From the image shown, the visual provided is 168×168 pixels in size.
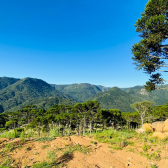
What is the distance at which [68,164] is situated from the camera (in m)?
4.18

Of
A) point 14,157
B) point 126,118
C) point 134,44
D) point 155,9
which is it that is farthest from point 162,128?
point 126,118

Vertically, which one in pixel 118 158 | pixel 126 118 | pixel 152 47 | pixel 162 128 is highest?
pixel 152 47

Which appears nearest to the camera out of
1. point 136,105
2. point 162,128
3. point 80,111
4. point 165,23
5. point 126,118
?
point 165,23

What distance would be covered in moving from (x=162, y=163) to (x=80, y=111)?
30672 millimetres

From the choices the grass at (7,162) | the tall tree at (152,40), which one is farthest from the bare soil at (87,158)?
the tall tree at (152,40)

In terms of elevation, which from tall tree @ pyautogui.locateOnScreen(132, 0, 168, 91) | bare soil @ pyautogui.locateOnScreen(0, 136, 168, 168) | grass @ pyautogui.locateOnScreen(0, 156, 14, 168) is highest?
tall tree @ pyautogui.locateOnScreen(132, 0, 168, 91)

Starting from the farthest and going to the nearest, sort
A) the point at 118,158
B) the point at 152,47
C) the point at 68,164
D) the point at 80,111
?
1. the point at 80,111
2. the point at 152,47
3. the point at 118,158
4. the point at 68,164

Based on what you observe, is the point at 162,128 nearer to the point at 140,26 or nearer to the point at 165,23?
the point at 165,23

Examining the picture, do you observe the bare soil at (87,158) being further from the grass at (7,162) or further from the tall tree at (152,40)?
the tall tree at (152,40)

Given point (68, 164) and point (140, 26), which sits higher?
point (140, 26)

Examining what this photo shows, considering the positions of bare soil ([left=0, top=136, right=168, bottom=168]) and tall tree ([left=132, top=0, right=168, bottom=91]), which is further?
tall tree ([left=132, top=0, right=168, bottom=91])

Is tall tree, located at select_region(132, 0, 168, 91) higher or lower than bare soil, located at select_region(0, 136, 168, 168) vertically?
higher

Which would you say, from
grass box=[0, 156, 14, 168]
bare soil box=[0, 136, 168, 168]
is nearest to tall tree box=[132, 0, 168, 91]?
bare soil box=[0, 136, 168, 168]

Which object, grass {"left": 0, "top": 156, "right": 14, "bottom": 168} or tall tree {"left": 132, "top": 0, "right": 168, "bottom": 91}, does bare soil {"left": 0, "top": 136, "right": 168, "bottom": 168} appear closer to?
grass {"left": 0, "top": 156, "right": 14, "bottom": 168}
